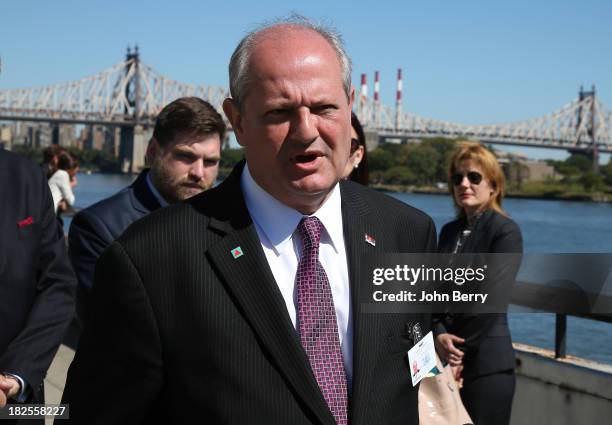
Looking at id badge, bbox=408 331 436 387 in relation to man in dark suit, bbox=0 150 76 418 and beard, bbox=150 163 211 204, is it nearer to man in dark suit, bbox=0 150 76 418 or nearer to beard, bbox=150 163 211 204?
man in dark suit, bbox=0 150 76 418

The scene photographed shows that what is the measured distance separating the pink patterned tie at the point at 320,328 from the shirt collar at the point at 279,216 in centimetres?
4

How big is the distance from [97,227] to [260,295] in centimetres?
101

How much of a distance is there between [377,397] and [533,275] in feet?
5.13

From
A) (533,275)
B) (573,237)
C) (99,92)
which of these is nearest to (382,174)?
(99,92)

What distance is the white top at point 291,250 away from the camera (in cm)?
135

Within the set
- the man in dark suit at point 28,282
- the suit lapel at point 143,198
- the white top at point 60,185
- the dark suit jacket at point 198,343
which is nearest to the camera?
the dark suit jacket at point 198,343

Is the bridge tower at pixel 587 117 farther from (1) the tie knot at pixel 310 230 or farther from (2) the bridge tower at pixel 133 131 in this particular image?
(1) the tie knot at pixel 310 230

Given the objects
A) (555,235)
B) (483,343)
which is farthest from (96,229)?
(555,235)

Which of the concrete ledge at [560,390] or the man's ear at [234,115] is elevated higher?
the man's ear at [234,115]

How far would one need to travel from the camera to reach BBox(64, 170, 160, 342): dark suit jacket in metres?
2.19

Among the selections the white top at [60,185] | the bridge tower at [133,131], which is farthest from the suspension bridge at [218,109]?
the white top at [60,185]

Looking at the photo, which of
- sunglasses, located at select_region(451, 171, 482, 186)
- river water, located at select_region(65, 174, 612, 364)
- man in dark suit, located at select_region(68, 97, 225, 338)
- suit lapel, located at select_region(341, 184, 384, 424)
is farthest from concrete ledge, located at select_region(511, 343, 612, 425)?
suit lapel, located at select_region(341, 184, 384, 424)

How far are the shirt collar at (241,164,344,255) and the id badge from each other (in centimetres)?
21

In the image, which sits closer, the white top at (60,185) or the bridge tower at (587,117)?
the white top at (60,185)
